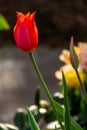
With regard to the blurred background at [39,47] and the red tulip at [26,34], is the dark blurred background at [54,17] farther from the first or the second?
the red tulip at [26,34]

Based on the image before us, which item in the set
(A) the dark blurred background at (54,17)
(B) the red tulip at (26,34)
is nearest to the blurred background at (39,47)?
(A) the dark blurred background at (54,17)

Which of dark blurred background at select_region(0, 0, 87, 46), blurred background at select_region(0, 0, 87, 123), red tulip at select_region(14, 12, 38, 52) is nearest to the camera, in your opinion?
red tulip at select_region(14, 12, 38, 52)

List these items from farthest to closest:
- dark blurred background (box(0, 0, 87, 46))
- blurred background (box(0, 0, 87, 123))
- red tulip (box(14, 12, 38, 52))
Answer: dark blurred background (box(0, 0, 87, 46)), blurred background (box(0, 0, 87, 123)), red tulip (box(14, 12, 38, 52))

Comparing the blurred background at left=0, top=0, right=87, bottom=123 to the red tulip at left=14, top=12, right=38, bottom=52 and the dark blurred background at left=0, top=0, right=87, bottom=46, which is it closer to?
the dark blurred background at left=0, top=0, right=87, bottom=46

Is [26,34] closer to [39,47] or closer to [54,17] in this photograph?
[39,47]

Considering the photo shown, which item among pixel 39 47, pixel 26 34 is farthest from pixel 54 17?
pixel 26 34

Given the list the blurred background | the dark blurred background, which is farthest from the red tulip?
the dark blurred background
